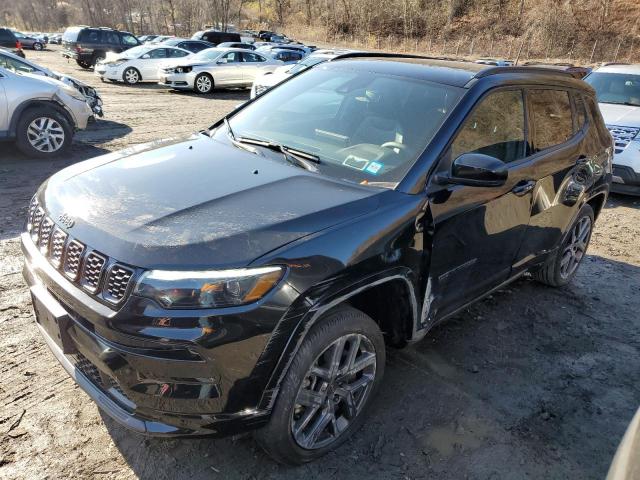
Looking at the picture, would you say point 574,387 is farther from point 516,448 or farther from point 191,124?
point 191,124

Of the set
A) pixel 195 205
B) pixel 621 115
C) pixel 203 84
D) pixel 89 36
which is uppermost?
pixel 89 36

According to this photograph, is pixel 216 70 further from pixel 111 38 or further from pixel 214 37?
pixel 214 37

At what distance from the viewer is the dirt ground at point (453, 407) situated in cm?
250

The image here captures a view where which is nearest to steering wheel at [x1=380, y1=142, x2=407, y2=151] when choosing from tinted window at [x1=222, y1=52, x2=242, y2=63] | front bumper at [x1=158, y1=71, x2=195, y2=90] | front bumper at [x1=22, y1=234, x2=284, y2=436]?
front bumper at [x1=22, y1=234, x2=284, y2=436]

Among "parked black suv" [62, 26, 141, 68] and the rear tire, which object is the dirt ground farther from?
"parked black suv" [62, 26, 141, 68]

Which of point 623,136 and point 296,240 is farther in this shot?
point 623,136

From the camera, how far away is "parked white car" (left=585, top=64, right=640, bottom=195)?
729 cm

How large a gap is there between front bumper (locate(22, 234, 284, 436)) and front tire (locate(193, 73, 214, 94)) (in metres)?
15.8

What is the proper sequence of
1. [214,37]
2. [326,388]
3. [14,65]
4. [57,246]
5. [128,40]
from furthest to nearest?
[214,37]
[128,40]
[14,65]
[326,388]
[57,246]

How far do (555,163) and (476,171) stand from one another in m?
1.37

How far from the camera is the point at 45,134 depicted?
25.0ft

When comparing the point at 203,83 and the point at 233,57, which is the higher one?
the point at 233,57

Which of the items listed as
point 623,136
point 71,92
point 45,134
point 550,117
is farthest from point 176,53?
point 550,117

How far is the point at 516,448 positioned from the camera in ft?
9.03
